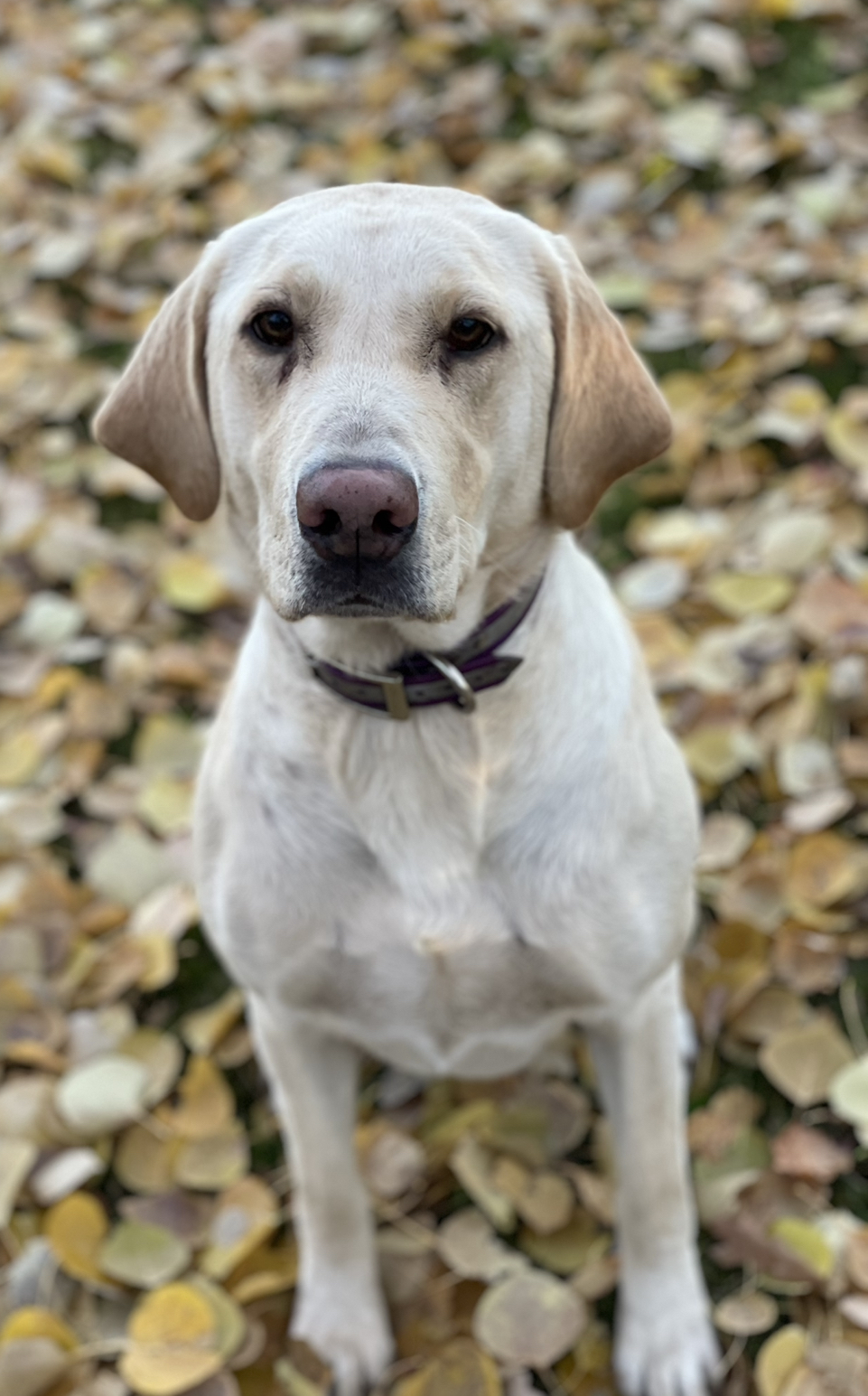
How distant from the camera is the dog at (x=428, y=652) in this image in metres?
1.68

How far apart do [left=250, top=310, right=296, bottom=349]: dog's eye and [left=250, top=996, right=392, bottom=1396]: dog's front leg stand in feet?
3.28

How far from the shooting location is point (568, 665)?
1.92 metres

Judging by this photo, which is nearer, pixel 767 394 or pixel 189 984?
pixel 189 984

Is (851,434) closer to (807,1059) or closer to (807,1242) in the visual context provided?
(807,1059)

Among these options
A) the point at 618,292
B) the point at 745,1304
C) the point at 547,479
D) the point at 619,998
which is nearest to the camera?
the point at 547,479

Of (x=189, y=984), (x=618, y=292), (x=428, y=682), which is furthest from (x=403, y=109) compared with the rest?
(x=428, y=682)

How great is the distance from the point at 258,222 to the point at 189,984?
1.64 m

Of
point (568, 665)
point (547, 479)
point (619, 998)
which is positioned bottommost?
point (619, 998)

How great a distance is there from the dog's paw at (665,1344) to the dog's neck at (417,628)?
1160 mm

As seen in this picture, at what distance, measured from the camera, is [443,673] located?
6.02ft

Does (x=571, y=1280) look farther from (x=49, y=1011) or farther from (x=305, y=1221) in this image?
(x=49, y=1011)

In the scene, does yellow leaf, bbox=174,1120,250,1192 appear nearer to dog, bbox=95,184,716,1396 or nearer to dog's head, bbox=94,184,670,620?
dog, bbox=95,184,716,1396

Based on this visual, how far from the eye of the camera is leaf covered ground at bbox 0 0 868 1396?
236cm

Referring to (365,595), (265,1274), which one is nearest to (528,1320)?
(265,1274)
